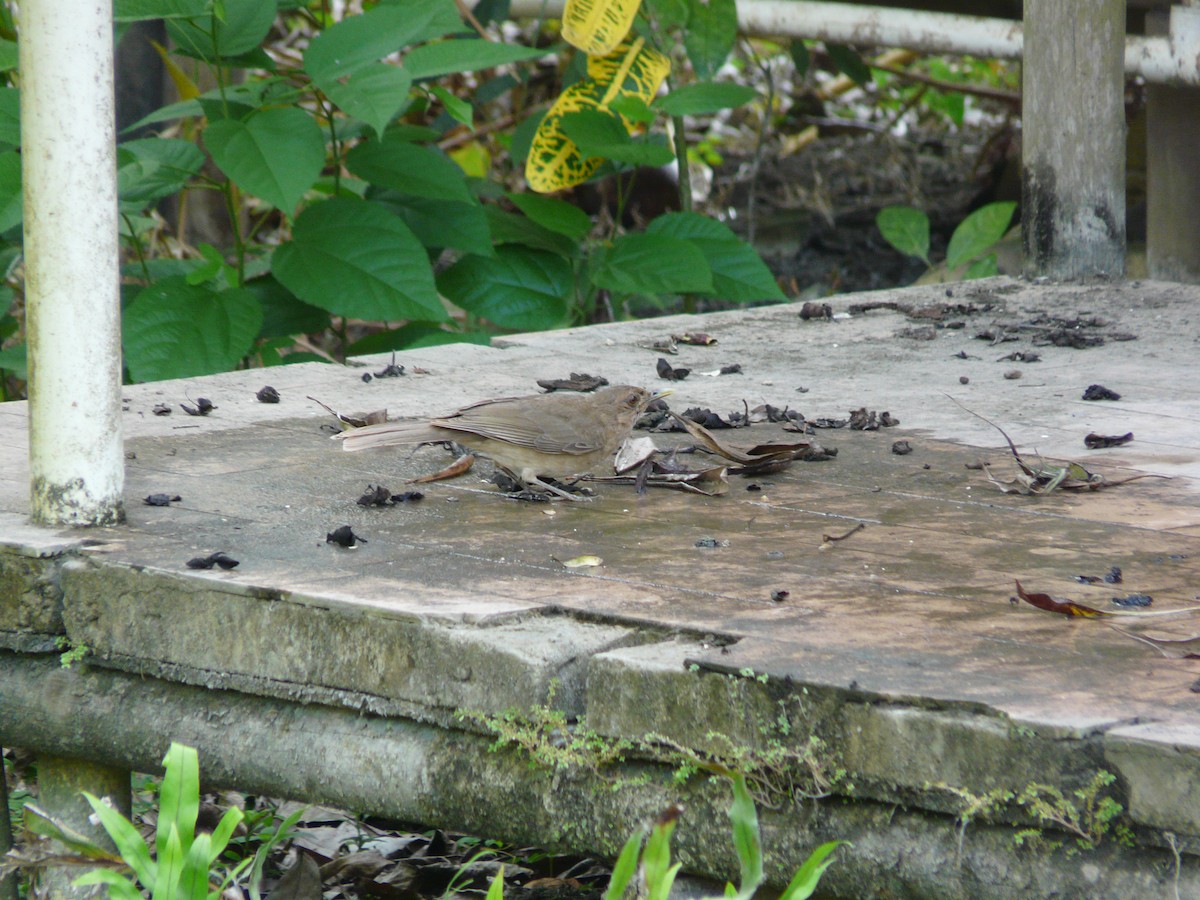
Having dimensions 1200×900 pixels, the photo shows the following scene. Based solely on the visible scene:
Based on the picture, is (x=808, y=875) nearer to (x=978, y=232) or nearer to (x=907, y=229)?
(x=978, y=232)

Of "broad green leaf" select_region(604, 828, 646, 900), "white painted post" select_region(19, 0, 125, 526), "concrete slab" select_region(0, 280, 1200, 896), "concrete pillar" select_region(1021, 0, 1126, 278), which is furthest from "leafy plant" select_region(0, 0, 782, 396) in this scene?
"broad green leaf" select_region(604, 828, 646, 900)

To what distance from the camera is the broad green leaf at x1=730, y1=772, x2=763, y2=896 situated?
209cm

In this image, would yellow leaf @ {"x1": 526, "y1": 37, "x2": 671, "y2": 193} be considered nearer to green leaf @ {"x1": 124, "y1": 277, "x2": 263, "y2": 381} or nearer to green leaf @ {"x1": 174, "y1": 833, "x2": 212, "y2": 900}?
green leaf @ {"x1": 124, "y1": 277, "x2": 263, "y2": 381}

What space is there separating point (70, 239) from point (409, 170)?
2.87 m

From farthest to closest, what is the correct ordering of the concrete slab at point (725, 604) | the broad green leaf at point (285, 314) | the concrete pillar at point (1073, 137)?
the concrete pillar at point (1073, 137) < the broad green leaf at point (285, 314) < the concrete slab at point (725, 604)

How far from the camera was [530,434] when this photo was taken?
3373 mm

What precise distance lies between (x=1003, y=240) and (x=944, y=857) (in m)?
6.85

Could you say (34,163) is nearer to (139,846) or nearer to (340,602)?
(340,602)

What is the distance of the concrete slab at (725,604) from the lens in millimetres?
2061

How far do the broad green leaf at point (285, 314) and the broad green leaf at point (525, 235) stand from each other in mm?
916

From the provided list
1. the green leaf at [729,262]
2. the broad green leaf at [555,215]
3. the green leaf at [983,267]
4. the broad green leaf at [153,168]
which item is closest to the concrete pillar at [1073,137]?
the green leaf at [729,262]

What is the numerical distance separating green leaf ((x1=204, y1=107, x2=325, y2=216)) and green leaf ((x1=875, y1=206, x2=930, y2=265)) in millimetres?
3743

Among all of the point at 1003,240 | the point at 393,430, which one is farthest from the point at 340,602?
the point at 1003,240

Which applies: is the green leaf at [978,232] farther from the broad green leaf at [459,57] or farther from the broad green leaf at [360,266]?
the broad green leaf at [360,266]
